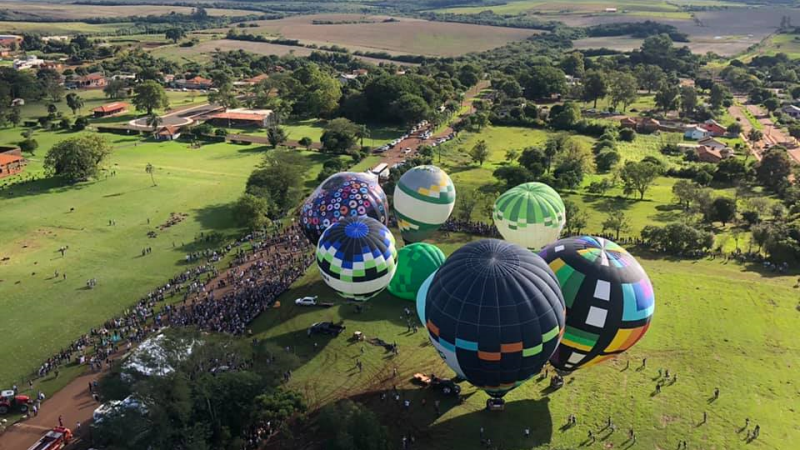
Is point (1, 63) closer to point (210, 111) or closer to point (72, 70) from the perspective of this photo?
point (72, 70)

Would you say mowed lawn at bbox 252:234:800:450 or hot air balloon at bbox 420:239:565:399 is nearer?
hot air balloon at bbox 420:239:565:399

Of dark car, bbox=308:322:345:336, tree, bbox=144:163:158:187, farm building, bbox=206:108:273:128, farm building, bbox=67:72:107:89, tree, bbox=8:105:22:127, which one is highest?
farm building, bbox=67:72:107:89

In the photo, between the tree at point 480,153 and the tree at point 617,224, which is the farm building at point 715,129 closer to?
the tree at point 480,153

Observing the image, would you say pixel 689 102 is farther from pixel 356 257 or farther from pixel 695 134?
pixel 356 257

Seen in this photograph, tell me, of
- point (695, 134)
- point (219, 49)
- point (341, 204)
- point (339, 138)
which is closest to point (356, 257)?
point (341, 204)

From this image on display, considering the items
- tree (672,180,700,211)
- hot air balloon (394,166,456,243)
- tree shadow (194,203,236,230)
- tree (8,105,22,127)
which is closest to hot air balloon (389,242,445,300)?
hot air balloon (394,166,456,243)

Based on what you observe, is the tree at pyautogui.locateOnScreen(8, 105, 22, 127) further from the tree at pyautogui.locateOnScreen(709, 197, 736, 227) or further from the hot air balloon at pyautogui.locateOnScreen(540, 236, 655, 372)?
the tree at pyautogui.locateOnScreen(709, 197, 736, 227)

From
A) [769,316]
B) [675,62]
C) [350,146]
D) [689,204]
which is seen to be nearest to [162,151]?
[350,146]
